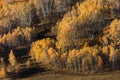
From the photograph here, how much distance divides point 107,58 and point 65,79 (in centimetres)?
2212

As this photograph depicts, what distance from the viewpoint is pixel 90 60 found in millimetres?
189375

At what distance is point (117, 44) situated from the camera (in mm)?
198000

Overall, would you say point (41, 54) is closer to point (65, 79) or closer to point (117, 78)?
point (65, 79)

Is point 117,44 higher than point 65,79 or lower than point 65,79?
higher

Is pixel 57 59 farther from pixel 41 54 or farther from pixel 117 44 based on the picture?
pixel 117 44

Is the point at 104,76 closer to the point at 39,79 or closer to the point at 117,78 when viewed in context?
the point at 117,78

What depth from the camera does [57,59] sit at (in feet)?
635

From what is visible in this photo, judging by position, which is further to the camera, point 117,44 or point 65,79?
point 117,44

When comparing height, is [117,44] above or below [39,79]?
above

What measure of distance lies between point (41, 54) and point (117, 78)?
3703cm

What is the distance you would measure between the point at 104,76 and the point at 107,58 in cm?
1297

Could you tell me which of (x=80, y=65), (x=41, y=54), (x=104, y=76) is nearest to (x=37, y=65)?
(x=41, y=54)

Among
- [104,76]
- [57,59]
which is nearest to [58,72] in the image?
[57,59]

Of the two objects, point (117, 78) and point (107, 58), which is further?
point (107, 58)
